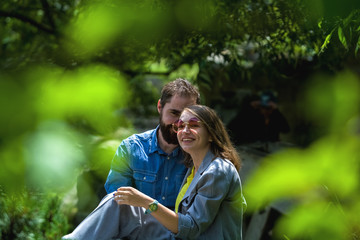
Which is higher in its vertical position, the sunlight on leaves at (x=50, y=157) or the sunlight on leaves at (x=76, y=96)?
the sunlight on leaves at (x=76, y=96)

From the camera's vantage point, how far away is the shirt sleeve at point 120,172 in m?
2.52

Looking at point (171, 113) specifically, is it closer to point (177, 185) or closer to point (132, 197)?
point (177, 185)

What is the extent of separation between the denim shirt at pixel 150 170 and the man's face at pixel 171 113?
0.31ft

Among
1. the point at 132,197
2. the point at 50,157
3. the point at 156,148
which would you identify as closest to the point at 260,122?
the point at 156,148

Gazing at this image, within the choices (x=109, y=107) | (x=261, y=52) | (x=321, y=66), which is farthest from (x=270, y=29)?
(x=109, y=107)

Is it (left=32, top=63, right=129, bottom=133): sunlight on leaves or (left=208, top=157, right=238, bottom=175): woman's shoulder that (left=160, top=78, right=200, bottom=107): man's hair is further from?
(left=32, top=63, right=129, bottom=133): sunlight on leaves

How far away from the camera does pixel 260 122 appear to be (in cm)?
564

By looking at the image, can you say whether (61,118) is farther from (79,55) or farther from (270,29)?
(270,29)

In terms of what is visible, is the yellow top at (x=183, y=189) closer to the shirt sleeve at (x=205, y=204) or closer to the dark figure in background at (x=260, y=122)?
the shirt sleeve at (x=205, y=204)

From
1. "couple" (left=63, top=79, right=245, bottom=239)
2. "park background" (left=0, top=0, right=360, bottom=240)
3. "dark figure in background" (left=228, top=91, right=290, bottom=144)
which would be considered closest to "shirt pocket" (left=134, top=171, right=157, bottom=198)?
"couple" (left=63, top=79, right=245, bottom=239)

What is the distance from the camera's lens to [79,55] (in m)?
0.99

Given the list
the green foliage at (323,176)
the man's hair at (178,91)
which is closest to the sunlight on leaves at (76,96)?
the green foliage at (323,176)

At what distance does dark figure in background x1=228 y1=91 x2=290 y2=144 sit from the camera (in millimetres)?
5496

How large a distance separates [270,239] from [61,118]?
453 centimetres
